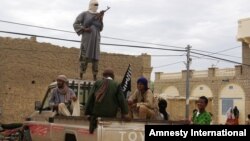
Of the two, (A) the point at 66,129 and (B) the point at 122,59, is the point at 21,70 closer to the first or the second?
(B) the point at 122,59

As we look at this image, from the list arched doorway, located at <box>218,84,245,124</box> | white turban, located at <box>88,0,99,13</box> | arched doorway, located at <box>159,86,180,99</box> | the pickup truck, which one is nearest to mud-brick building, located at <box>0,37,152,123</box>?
arched doorway, located at <box>218,84,245,124</box>

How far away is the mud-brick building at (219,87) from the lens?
31.6 m

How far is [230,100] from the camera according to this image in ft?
111

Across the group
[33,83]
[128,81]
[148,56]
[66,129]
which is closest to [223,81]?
[148,56]

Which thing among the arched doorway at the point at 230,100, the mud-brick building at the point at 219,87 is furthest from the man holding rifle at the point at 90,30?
the arched doorway at the point at 230,100

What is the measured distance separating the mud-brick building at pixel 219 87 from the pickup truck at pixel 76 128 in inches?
826

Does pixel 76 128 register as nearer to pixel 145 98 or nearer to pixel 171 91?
pixel 145 98

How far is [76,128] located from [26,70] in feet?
56.9

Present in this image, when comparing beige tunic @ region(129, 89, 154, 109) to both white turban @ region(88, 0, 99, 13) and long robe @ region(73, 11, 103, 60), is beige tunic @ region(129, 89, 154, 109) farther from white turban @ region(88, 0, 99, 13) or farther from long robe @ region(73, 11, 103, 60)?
white turban @ region(88, 0, 99, 13)

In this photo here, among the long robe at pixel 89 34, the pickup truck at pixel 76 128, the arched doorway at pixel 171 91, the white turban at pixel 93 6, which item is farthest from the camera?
the arched doorway at pixel 171 91

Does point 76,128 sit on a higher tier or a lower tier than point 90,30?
lower

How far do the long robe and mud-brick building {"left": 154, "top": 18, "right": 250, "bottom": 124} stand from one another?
19701 millimetres

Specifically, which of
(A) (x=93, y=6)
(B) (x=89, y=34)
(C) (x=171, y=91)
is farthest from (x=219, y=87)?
(B) (x=89, y=34)

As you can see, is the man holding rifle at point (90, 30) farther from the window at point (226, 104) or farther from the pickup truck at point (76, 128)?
the window at point (226, 104)
